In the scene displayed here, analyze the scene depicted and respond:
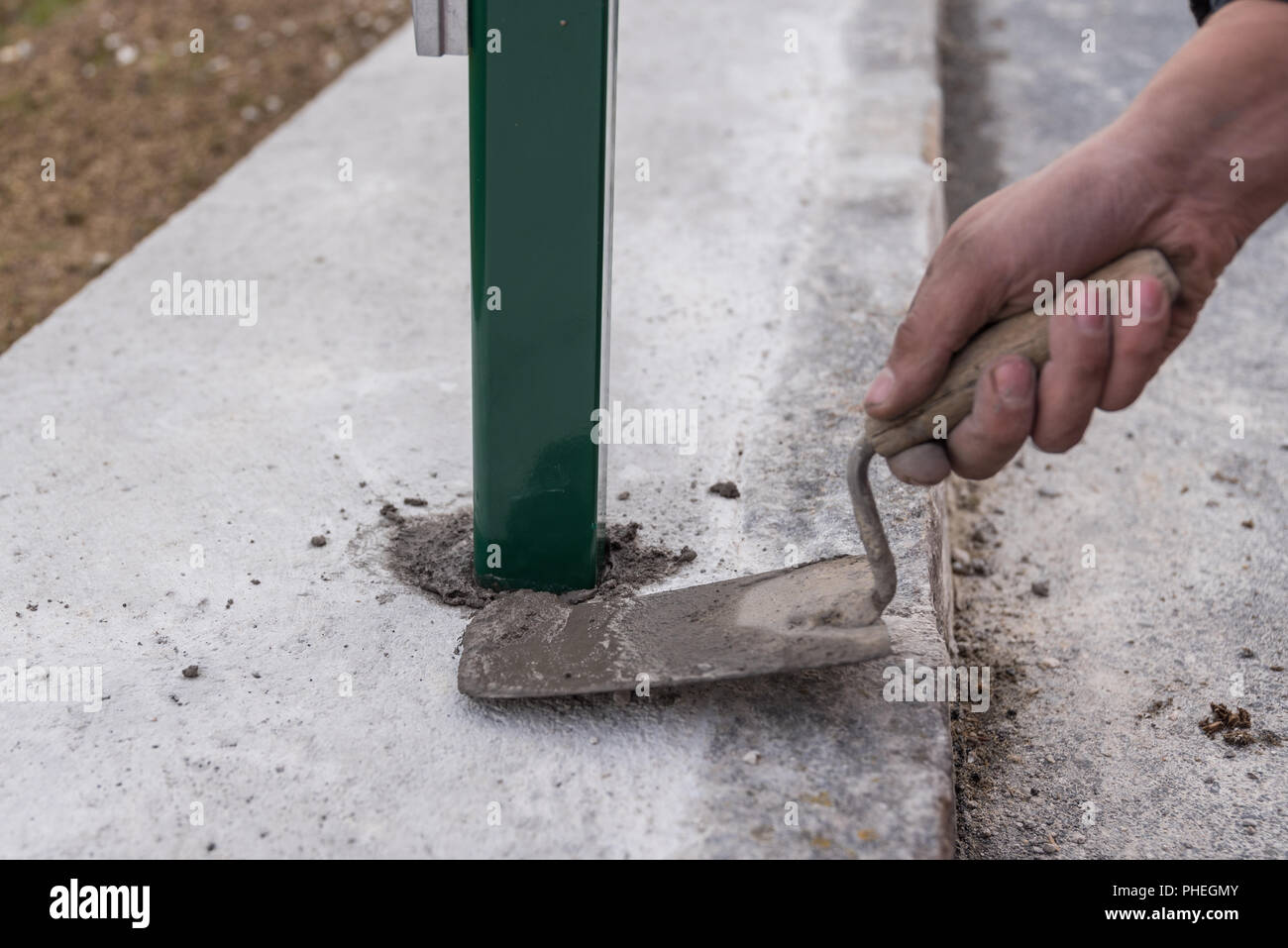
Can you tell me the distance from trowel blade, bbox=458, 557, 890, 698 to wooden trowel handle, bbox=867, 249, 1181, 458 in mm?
245

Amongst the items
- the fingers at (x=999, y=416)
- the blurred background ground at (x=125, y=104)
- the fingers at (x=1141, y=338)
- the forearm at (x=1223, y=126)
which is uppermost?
the blurred background ground at (x=125, y=104)

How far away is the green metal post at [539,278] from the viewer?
162cm

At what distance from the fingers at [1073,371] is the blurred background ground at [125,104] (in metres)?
2.64

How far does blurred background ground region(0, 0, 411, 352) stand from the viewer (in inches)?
146

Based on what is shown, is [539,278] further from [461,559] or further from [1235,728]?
[1235,728]

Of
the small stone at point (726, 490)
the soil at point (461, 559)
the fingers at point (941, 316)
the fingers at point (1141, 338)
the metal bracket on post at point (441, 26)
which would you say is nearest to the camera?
the fingers at point (1141, 338)

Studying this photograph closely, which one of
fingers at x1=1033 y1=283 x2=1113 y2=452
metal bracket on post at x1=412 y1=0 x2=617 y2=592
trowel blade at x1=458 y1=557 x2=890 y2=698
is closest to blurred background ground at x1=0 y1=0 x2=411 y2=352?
metal bracket on post at x1=412 y1=0 x2=617 y2=592

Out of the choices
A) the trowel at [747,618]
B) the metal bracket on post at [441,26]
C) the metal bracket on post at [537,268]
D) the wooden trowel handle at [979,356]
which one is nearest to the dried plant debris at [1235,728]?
the trowel at [747,618]

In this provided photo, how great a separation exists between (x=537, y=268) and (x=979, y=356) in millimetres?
608

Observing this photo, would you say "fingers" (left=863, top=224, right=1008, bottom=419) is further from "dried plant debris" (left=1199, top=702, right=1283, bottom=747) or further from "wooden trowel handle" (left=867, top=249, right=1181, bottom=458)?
"dried plant debris" (left=1199, top=702, right=1283, bottom=747)

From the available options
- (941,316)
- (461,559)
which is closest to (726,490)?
(461,559)

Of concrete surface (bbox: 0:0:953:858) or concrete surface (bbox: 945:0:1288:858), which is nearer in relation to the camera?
concrete surface (bbox: 0:0:953:858)

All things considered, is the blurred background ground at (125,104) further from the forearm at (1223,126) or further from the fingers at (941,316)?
the forearm at (1223,126)

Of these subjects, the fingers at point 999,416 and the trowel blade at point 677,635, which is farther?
the trowel blade at point 677,635
